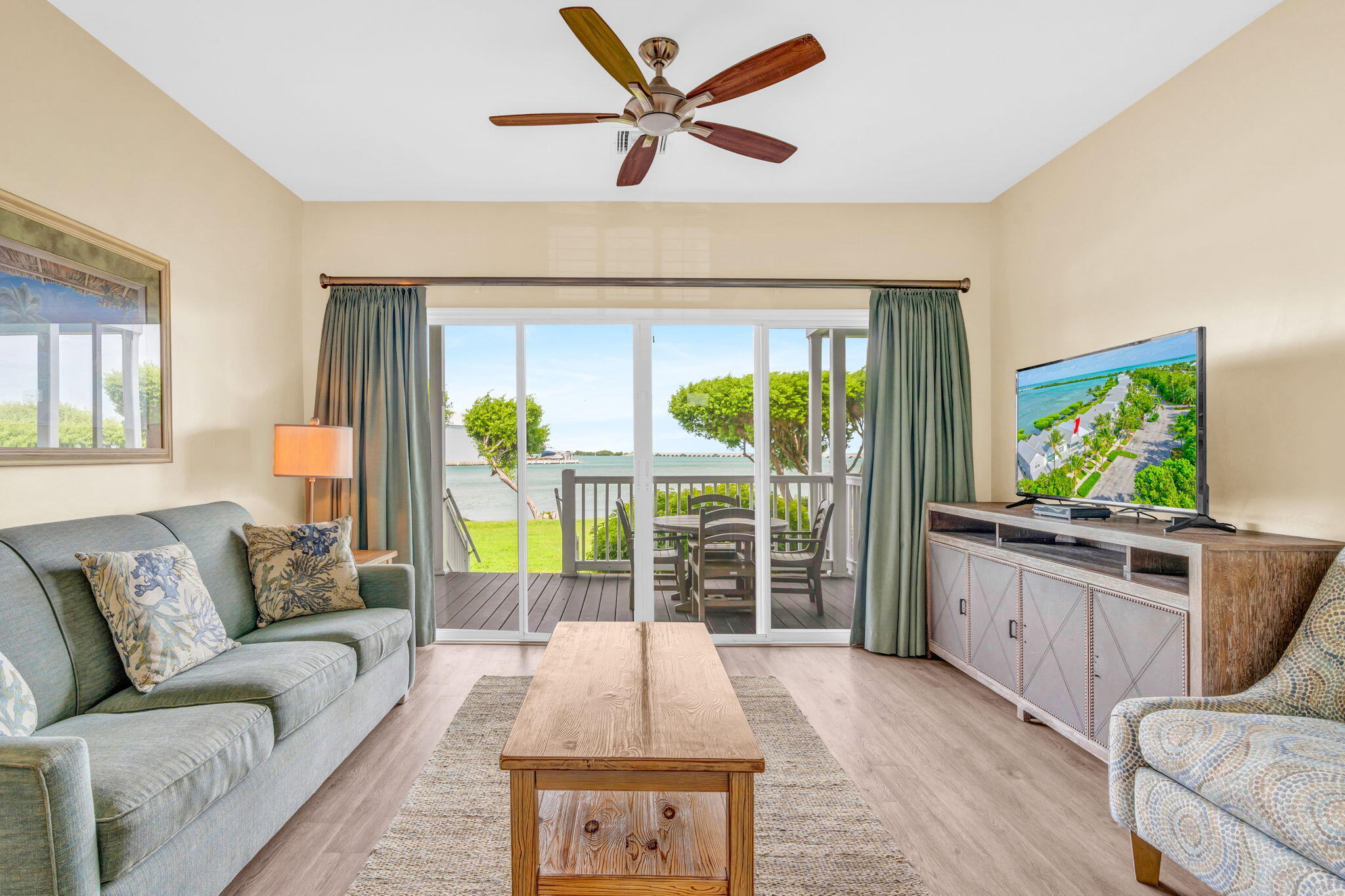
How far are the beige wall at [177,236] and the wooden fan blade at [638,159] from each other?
194 cm

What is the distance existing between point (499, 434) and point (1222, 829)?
3.69 metres

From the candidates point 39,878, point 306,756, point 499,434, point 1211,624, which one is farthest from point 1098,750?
point 499,434

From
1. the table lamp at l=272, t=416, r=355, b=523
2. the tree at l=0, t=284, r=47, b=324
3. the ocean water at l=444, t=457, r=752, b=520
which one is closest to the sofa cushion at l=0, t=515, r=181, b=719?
the tree at l=0, t=284, r=47, b=324

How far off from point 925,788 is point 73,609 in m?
2.81

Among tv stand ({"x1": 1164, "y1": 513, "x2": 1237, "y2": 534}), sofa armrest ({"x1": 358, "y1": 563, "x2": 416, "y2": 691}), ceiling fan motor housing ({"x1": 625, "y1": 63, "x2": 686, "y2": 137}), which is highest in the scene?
ceiling fan motor housing ({"x1": 625, "y1": 63, "x2": 686, "y2": 137})

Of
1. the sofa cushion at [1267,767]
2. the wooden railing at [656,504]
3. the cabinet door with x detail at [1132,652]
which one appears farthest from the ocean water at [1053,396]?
the sofa cushion at [1267,767]

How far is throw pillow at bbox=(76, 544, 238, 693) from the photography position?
2096mm

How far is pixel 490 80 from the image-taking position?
2.85 metres

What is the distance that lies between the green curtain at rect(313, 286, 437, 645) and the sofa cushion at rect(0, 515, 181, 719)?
1.78m

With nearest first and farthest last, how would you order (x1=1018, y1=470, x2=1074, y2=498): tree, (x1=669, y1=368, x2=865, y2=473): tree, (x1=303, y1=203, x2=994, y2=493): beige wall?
(x1=1018, y1=470, x2=1074, y2=498): tree
(x1=303, y1=203, x2=994, y2=493): beige wall
(x1=669, y1=368, x2=865, y2=473): tree

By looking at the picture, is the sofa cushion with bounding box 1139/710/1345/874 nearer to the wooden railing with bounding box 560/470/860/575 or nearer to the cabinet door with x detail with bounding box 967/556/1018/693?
the cabinet door with x detail with bounding box 967/556/1018/693

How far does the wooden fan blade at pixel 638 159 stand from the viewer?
8.63 feet

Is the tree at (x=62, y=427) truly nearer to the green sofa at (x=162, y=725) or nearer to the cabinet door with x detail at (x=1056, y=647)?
the green sofa at (x=162, y=725)

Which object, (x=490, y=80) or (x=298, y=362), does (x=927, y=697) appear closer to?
(x=490, y=80)
